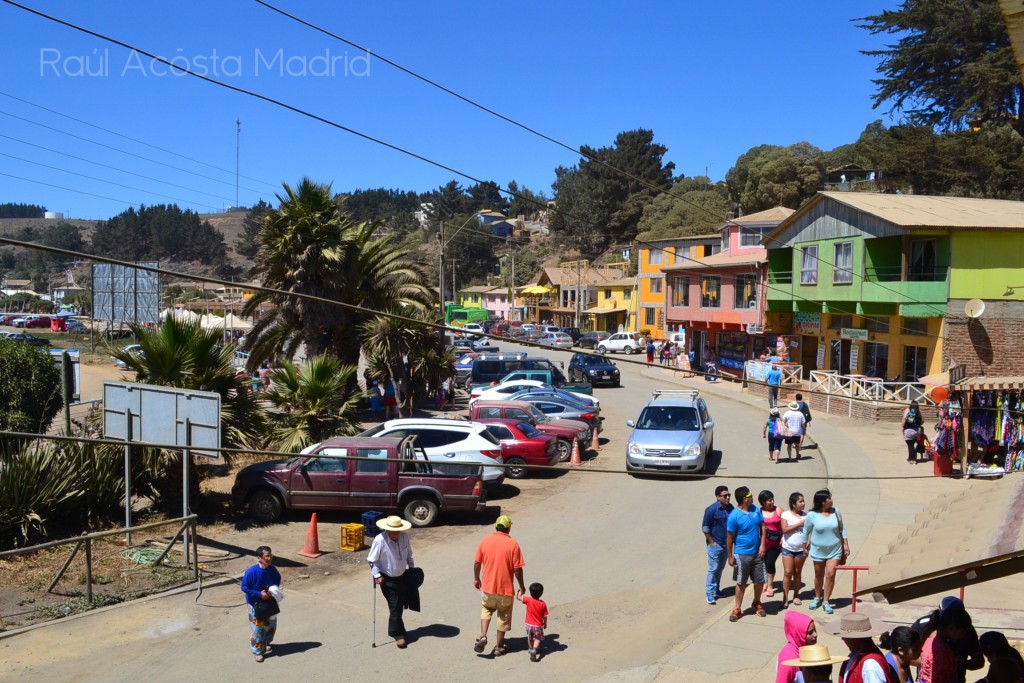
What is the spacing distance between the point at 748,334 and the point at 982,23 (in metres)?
23.5

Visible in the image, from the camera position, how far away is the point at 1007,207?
33.1 m

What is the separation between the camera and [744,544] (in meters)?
10.1

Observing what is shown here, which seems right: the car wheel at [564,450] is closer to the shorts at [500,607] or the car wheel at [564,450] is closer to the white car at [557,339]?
the shorts at [500,607]

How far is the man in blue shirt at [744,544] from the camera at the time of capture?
10047 mm

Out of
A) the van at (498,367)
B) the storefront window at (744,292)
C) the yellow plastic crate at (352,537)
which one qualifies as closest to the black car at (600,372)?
the van at (498,367)

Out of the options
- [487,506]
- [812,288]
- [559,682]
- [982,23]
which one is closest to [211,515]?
[487,506]

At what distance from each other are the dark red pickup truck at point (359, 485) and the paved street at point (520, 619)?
61cm

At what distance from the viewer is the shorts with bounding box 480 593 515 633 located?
30.0 ft

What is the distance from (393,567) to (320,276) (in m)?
17.8

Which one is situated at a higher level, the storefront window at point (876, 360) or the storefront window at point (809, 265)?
the storefront window at point (809, 265)

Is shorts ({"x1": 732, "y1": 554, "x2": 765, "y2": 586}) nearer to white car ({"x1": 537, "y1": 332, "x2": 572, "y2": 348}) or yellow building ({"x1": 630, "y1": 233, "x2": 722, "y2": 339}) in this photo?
yellow building ({"x1": 630, "y1": 233, "x2": 722, "y2": 339})

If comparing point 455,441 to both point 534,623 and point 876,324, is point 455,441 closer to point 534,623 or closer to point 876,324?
point 534,623

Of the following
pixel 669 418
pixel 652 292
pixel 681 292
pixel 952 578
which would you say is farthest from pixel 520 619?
pixel 652 292

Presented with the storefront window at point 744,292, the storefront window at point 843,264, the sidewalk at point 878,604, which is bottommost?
the sidewalk at point 878,604
